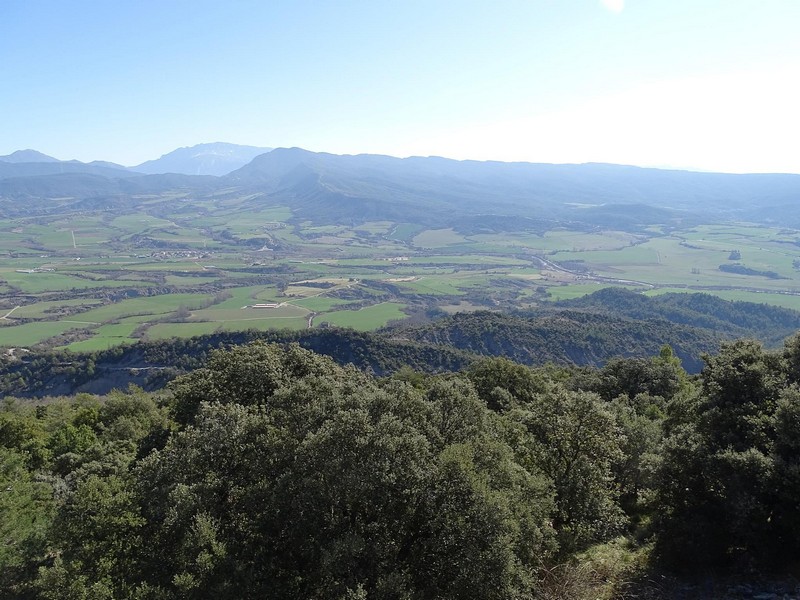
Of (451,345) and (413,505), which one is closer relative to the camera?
(413,505)

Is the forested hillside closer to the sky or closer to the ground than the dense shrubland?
closer to the ground

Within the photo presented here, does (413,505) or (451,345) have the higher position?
(413,505)

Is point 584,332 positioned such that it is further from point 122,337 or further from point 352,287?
point 122,337

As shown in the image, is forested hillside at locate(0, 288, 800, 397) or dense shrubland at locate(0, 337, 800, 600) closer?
dense shrubland at locate(0, 337, 800, 600)

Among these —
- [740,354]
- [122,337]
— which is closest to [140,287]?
[122,337]

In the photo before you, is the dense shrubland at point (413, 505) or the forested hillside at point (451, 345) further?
the forested hillside at point (451, 345)

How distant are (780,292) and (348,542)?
632 ft

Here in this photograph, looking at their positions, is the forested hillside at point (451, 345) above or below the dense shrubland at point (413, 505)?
below

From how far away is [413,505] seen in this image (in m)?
14.4

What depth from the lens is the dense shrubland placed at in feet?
44.9

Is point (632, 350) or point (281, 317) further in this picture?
point (281, 317)

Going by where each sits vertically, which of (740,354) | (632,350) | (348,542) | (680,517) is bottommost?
(632,350)

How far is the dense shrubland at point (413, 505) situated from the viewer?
44.9 ft

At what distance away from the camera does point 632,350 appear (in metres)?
100
